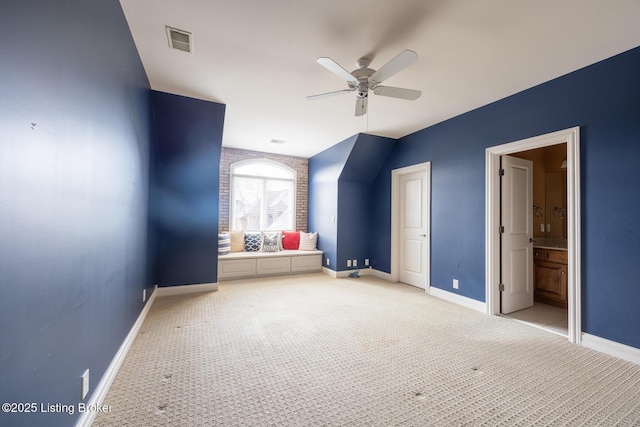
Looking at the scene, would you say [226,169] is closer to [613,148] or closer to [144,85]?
[144,85]

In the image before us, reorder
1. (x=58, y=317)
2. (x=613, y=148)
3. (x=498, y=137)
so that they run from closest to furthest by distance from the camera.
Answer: (x=58, y=317), (x=613, y=148), (x=498, y=137)

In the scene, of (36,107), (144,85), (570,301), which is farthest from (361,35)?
(570,301)

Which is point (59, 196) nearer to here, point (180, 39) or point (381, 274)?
point (180, 39)

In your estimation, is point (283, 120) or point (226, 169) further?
point (226, 169)

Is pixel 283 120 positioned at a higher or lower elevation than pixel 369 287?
higher

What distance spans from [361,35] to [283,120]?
2.10m

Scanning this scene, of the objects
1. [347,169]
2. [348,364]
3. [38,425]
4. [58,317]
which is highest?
[347,169]

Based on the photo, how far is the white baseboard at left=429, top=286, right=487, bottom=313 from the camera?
11.3 feet

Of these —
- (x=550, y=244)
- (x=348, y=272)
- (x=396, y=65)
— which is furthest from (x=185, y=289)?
(x=550, y=244)

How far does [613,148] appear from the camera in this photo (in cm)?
236

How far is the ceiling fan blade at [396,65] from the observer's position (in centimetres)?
192

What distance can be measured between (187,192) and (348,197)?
114 inches

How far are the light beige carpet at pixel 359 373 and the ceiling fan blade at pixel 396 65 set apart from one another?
2350 mm

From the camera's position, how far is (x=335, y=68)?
2.09 metres
